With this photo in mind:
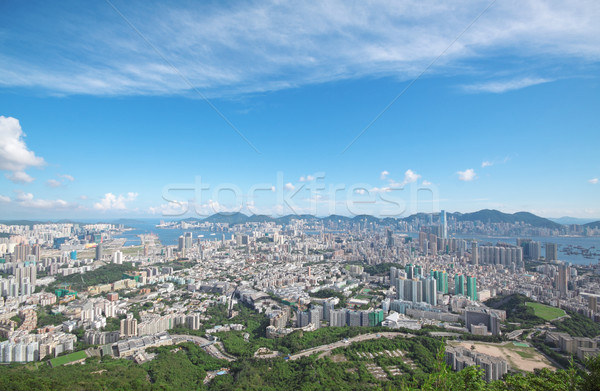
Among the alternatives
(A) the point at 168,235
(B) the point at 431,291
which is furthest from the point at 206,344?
(A) the point at 168,235

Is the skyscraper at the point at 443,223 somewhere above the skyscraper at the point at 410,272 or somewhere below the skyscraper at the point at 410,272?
above

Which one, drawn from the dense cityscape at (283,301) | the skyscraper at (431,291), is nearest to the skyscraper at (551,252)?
the dense cityscape at (283,301)

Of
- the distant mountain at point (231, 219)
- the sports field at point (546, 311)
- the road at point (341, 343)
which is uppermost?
the distant mountain at point (231, 219)

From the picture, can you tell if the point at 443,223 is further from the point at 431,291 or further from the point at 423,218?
the point at 431,291

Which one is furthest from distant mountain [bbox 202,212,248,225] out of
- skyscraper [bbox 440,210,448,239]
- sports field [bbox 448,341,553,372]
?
sports field [bbox 448,341,553,372]

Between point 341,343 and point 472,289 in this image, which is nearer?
point 341,343

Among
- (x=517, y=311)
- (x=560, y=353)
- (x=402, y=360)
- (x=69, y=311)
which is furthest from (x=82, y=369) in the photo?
(x=517, y=311)

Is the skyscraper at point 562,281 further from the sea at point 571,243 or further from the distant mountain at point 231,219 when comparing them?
the distant mountain at point 231,219

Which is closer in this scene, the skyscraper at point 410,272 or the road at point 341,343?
the road at point 341,343
